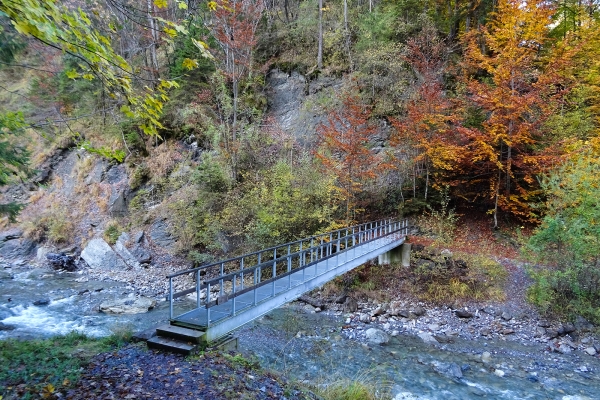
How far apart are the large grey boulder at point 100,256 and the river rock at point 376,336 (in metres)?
12.7

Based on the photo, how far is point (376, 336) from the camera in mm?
10094

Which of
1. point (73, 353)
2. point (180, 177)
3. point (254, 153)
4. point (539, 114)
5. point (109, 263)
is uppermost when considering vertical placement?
point (539, 114)

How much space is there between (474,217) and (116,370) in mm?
15759

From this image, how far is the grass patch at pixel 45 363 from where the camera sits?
3929mm

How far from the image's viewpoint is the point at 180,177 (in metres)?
19.1

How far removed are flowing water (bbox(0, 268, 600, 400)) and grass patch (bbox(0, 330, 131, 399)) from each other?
138 inches

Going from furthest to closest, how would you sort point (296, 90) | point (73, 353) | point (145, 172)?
point (296, 90) → point (145, 172) → point (73, 353)

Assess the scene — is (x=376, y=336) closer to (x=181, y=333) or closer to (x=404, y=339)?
(x=404, y=339)

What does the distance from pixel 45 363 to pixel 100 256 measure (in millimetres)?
14701

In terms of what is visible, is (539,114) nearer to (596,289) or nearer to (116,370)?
(596,289)

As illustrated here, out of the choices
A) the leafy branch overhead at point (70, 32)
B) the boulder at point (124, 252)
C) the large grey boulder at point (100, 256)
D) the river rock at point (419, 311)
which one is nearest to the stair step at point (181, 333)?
the leafy branch overhead at point (70, 32)

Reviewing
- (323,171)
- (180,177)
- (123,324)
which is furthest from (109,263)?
(323,171)

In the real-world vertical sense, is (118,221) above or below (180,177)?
below

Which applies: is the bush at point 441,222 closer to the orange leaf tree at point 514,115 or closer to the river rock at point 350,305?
the orange leaf tree at point 514,115
